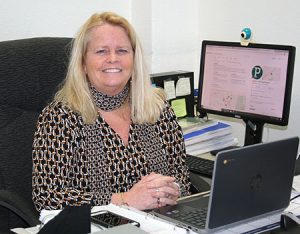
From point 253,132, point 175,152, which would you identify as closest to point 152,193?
point 175,152

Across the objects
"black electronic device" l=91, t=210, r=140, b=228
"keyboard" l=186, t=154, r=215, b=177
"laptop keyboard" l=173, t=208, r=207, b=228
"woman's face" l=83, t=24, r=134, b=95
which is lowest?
"keyboard" l=186, t=154, r=215, b=177

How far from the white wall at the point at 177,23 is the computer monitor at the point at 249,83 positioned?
37 centimetres

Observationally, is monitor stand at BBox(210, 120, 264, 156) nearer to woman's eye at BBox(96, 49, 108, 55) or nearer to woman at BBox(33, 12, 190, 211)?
woman at BBox(33, 12, 190, 211)

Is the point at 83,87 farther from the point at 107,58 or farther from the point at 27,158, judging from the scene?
the point at 27,158

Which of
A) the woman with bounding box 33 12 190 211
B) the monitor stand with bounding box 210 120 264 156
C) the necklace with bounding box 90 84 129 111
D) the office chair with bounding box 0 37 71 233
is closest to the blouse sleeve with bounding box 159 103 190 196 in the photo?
the woman with bounding box 33 12 190 211

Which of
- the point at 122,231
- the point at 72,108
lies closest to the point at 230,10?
the point at 72,108

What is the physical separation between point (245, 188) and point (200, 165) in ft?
2.91

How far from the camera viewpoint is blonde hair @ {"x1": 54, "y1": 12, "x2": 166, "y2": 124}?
6.31ft

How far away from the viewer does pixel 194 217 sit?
1.48m

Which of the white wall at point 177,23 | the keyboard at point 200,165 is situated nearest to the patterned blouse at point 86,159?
the keyboard at point 200,165

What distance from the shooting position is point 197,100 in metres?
2.55

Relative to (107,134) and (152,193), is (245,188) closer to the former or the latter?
(152,193)

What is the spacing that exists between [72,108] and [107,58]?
0.73 ft

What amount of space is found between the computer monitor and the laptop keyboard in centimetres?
85
